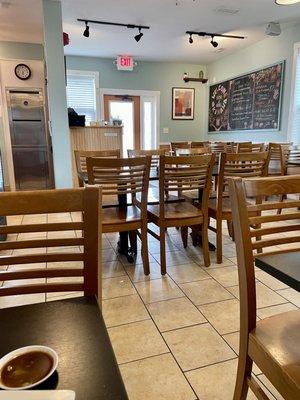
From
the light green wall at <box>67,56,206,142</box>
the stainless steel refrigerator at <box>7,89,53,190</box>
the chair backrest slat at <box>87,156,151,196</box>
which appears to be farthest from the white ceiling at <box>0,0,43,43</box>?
the chair backrest slat at <box>87,156,151,196</box>

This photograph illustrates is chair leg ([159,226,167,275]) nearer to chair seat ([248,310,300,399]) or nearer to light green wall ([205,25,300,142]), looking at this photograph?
chair seat ([248,310,300,399])

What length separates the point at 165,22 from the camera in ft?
15.3

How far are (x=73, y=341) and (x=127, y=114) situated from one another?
22.8 feet

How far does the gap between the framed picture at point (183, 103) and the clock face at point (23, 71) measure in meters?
3.38

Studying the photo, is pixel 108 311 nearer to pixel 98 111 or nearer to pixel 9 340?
pixel 9 340

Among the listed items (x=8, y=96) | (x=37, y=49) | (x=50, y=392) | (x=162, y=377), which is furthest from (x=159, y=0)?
(x=50, y=392)

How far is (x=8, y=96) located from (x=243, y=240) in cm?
572

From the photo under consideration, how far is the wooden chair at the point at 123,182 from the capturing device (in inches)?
78.8

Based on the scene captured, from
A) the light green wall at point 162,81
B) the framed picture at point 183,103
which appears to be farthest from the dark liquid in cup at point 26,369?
the framed picture at point 183,103

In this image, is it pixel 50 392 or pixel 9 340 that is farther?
pixel 9 340

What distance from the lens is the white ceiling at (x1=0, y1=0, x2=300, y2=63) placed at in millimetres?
4051

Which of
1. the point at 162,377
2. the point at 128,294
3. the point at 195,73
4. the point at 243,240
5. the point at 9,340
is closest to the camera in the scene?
the point at 9,340

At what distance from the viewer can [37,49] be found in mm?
5551

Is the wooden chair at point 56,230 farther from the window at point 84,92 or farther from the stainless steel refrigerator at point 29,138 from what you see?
the window at point 84,92
